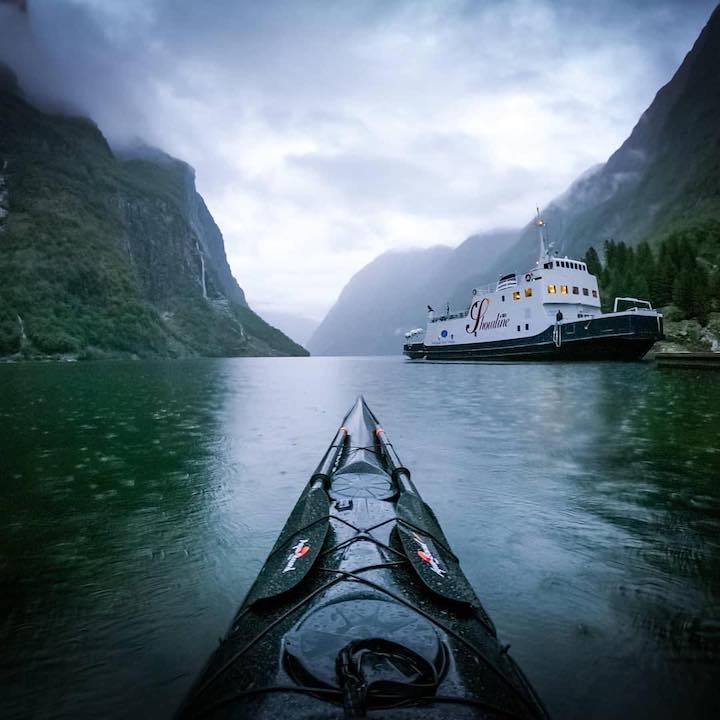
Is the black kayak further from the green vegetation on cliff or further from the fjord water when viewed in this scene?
the green vegetation on cliff

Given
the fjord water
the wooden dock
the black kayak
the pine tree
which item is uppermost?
the pine tree

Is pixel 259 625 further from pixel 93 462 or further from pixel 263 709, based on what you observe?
pixel 93 462

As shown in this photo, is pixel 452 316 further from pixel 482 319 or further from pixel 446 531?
pixel 446 531

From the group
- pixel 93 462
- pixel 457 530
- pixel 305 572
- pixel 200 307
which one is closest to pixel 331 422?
pixel 93 462

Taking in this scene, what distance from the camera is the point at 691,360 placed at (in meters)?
34.7

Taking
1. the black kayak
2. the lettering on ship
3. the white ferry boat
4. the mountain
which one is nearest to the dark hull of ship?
the white ferry boat

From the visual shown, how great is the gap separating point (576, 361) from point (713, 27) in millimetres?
210752

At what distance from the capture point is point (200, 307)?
165 m

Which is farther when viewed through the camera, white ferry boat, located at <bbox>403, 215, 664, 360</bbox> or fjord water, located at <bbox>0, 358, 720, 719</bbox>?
white ferry boat, located at <bbox>403, 215, 664, 360</bbox>

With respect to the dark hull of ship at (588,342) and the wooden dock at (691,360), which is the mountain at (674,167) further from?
the wooden dock at (691,360)

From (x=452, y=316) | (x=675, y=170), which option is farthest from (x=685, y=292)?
(x=675, y=170)

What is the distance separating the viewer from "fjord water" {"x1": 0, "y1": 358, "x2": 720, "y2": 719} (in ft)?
11.1

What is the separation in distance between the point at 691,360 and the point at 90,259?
133 meters

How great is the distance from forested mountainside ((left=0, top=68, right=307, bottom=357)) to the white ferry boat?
8558 centimetres
